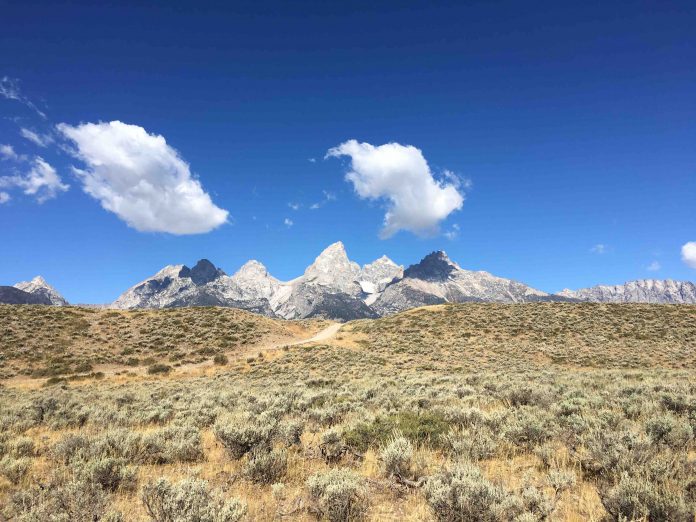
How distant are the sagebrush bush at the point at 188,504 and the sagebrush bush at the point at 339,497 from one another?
1.30m

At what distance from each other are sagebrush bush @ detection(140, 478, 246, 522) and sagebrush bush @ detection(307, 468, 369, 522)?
130cm

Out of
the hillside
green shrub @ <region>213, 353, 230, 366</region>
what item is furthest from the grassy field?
the hillside

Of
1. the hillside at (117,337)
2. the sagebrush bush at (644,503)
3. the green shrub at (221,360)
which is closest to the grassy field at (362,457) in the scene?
the sagebrush bush at (644,503)

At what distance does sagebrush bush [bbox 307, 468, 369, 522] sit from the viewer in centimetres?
559

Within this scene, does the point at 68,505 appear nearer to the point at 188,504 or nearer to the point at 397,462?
the point at 188,504

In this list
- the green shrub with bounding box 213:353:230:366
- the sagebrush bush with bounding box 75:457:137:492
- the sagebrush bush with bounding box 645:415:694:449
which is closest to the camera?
the sagebrush bush with bounding box 75:457:137:492

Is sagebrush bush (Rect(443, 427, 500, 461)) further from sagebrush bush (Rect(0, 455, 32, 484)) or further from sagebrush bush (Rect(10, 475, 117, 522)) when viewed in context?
sagebrush bush (Rect(0, 455, 32, 484))

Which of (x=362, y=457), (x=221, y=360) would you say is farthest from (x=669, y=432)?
(x=221, y=360)

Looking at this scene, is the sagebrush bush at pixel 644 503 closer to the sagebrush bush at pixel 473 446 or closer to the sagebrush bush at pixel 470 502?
the sagebrush bush at pixel 470 502

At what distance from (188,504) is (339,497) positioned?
2222 millimetres

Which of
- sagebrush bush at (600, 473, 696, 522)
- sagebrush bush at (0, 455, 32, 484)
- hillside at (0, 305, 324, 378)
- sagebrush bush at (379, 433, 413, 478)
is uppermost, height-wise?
hillside at (0, 305, 324, 378)

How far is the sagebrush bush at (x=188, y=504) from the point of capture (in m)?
4.68

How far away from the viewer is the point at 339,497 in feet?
18.6

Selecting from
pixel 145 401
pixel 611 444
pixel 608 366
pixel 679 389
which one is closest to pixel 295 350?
pixel 145 401
